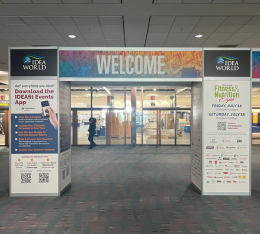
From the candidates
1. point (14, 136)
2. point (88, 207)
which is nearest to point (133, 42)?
point (14, 136)

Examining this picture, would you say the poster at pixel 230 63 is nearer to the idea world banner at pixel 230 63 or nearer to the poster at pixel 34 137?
the idea world banner at pixel 230 63

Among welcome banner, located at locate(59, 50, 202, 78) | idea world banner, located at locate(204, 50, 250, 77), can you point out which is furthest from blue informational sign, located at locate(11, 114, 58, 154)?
idea world banner, located at locate(204, 50, 250, 77)

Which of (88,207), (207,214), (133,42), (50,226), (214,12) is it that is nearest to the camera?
(50,226)

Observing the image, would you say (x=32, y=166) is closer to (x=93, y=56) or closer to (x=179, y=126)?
(x=93, y=56)

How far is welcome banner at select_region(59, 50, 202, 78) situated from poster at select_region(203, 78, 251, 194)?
1.97 feet

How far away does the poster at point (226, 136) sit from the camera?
4047mm

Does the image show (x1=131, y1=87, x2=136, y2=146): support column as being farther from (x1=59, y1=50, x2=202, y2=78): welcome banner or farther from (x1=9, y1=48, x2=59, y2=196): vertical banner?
(x1=9, y1=48, x2=59, y2=196): vertical banner

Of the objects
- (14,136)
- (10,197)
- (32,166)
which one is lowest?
(10,197)

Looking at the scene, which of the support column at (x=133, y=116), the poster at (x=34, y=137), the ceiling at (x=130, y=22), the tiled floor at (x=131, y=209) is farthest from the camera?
the support column at (x=133, y=116)

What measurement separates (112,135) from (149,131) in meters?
2.23

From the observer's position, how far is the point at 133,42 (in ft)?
20.9

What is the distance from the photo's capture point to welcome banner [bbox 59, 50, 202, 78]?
13.4 feet

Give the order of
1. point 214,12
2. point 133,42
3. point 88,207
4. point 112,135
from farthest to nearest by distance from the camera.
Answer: point 112,135, point 133,42, point 214,12, point 88,207

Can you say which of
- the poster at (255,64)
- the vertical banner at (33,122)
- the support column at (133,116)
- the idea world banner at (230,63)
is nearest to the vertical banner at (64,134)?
the vertical banner at (33,122)
